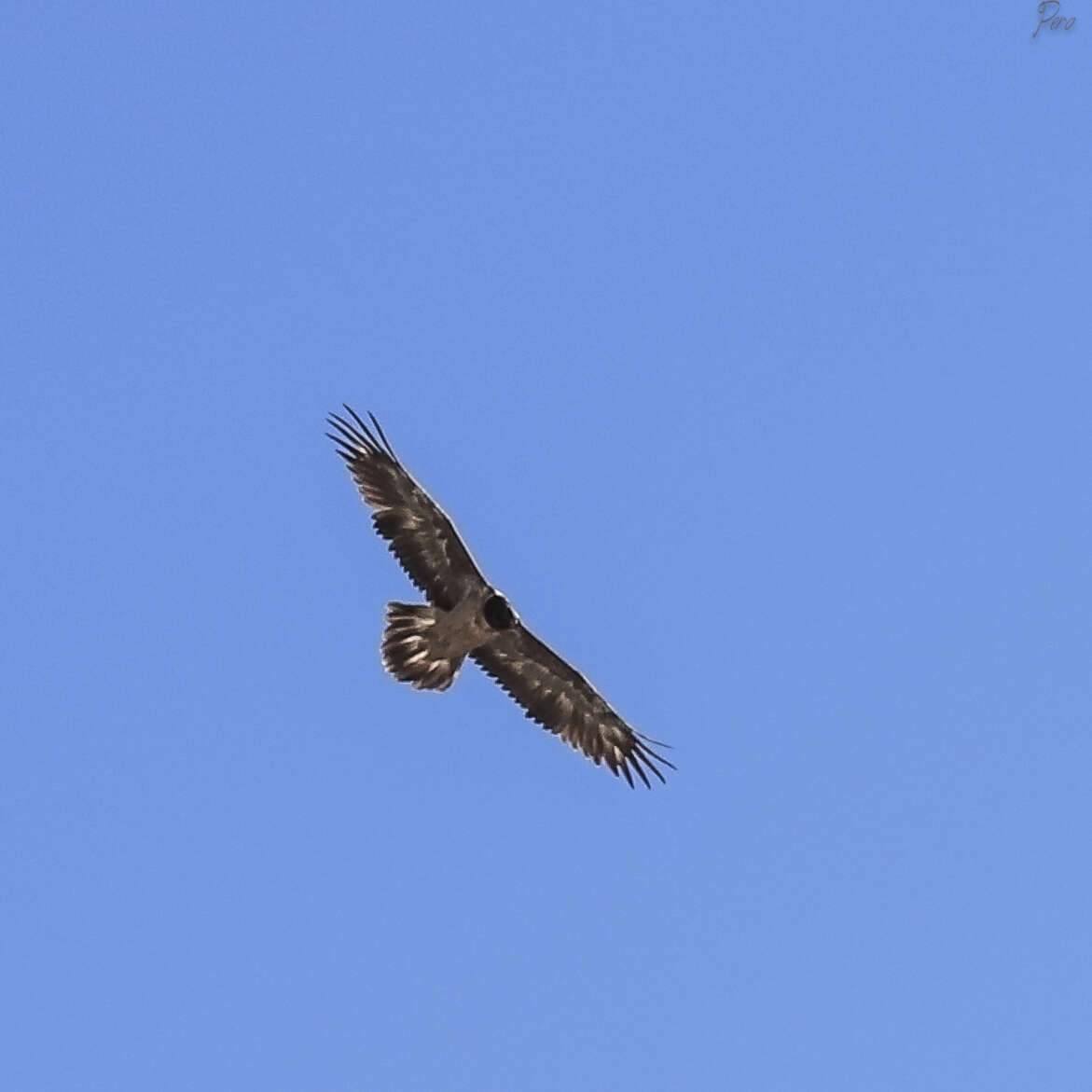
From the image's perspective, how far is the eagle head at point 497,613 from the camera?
2561cm

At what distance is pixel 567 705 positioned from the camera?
89.3ft

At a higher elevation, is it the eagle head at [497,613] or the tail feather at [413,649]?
the eagle head at [497,613]

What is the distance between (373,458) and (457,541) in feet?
3.82

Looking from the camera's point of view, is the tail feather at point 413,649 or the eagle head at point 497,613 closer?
the tail feather at point 413,649

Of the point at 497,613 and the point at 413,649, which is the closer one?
the point at 413,649

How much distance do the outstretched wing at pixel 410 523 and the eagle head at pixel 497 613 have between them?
0.66ft

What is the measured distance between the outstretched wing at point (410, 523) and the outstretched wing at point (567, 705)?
3.78ft

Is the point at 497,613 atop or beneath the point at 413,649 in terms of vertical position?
atop

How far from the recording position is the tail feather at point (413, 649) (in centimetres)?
2544

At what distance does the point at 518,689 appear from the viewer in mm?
27062

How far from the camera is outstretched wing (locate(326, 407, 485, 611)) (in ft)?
84.0

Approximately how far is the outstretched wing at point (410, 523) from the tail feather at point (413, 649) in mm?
253

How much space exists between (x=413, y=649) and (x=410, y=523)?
125 cm

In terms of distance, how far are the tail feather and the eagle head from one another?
1.62 feet
